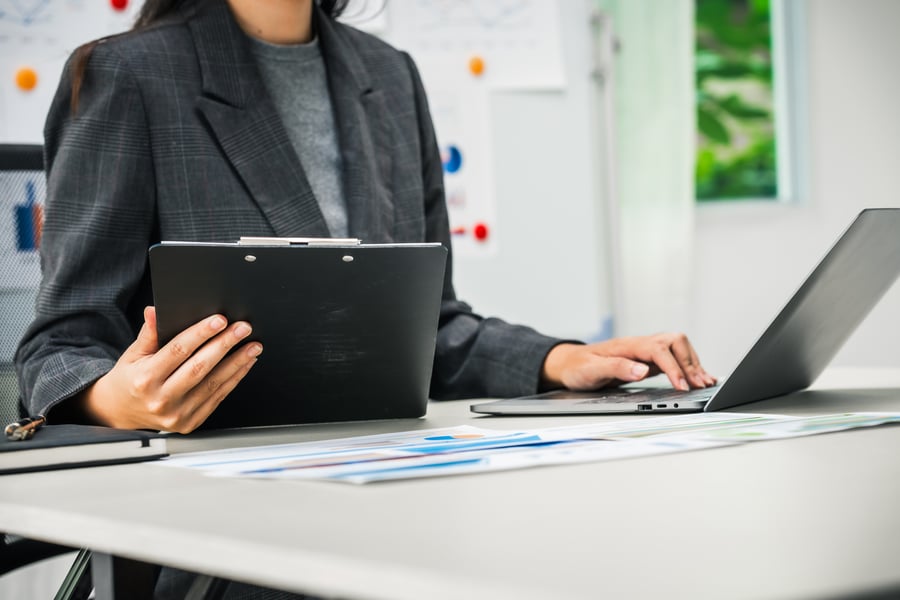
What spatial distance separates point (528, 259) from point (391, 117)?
1.29 m

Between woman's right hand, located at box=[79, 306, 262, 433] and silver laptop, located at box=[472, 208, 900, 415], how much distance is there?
24 centimetres

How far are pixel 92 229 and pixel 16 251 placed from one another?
245 millimetres

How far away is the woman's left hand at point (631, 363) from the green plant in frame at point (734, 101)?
2185 mm

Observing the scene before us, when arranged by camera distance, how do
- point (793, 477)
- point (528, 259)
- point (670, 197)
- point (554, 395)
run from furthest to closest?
point (670, 197)
point (528, 259)
point (554, 395)
point (793, 477)

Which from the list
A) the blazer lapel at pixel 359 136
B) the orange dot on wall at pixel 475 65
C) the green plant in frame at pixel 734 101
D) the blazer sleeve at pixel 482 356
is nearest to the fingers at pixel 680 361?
the blazer sleeve at pixel 482 356

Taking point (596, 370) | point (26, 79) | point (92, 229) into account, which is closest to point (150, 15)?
point (92, 229)

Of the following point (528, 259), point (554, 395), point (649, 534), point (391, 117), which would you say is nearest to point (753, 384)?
point (554, 395)

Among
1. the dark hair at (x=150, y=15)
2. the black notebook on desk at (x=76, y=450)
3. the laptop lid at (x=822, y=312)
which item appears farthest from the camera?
the dark hair at (x=150, y=15)

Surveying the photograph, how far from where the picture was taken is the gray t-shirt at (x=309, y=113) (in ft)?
3.91

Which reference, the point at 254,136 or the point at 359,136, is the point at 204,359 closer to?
the point at 254,136

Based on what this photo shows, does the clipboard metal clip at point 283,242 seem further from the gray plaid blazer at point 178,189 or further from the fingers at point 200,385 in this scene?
the gray plaid blazer at point 178,189

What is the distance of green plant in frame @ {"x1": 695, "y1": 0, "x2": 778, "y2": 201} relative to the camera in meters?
3.11

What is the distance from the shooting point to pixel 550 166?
8.49 feet

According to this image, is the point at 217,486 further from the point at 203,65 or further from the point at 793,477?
the point at 203,65
